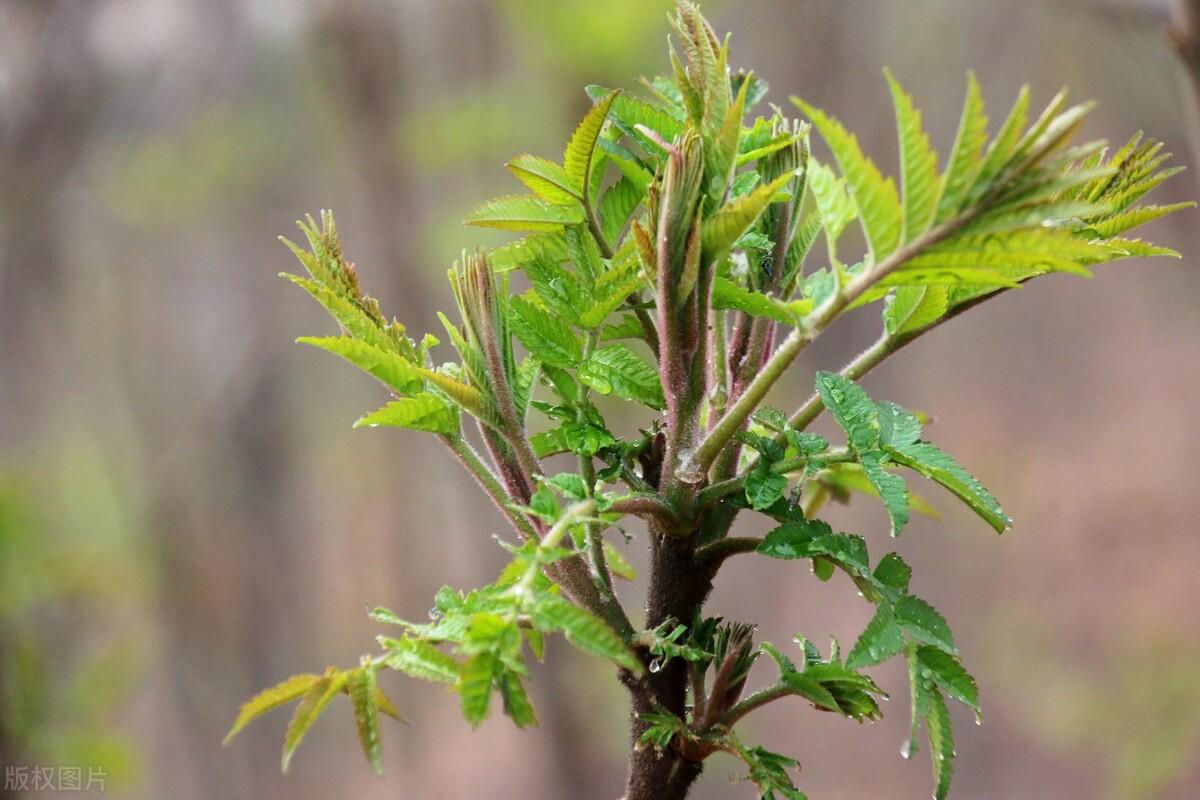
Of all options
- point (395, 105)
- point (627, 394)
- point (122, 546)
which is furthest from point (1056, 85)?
point (627, 394)

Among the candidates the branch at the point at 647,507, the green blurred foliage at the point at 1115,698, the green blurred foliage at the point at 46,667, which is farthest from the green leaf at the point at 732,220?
the green blurred foliage at the point at 1115,698

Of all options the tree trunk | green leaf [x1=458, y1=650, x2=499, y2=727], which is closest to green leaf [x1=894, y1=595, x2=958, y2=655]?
the tree trunk

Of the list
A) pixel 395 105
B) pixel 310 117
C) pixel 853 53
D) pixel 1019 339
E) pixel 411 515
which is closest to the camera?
pixel 395 105

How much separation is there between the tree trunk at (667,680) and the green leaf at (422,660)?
0.14m

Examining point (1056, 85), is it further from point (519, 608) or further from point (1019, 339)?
point (519, 608)

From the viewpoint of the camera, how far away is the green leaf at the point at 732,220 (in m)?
0.48

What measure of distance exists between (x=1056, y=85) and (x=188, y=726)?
15.8 feet

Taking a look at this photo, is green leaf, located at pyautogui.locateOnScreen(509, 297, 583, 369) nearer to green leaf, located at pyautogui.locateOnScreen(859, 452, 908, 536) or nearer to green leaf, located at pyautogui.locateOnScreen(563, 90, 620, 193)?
green leaf, located at pyautogui.locateOnScreen(563, 90, 620, 193)

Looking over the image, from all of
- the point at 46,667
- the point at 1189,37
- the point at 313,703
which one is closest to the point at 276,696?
the point at 313,703

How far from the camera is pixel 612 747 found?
3990 mm

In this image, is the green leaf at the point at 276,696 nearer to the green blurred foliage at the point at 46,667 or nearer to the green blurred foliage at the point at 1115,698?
the green blurred foliage at the point at 46,667

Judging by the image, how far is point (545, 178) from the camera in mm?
594

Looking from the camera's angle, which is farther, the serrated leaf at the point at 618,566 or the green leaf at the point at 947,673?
the serrated leaf at the point at 618,566

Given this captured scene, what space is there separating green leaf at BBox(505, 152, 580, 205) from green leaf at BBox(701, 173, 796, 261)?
117 millimetres
